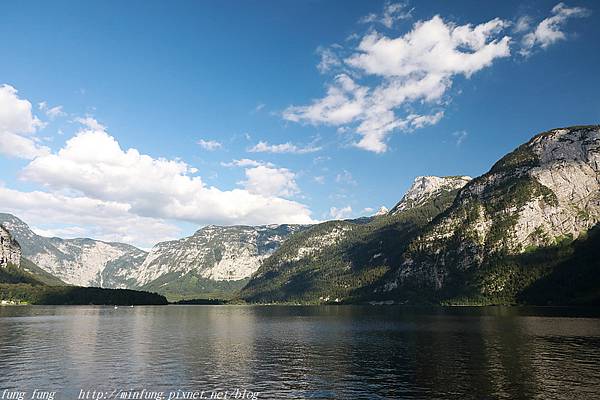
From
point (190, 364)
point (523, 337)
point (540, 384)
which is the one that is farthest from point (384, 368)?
point (523, 337)

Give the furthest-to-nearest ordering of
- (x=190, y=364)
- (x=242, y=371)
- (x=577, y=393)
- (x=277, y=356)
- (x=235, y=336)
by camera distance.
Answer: (x=235, y=336) → (x=277, y=356) → (x=190, y=364) → (x=242, y=371) → (x=577, y=393)

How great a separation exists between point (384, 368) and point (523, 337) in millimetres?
61113

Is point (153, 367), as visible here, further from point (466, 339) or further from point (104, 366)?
point (466, 339)

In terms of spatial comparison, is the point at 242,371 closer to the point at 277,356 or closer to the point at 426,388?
the point at 277,356

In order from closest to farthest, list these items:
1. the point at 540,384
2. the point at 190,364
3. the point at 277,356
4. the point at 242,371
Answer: the point at 540,384 < the point at 242,371 < the point at 190,364 < the point at 277,356

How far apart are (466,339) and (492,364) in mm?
39380

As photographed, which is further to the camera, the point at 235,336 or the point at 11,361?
the point at 235,336

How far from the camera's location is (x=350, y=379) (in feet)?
221

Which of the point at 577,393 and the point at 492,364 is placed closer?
the point at 577,393

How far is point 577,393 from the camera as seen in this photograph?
5759cm

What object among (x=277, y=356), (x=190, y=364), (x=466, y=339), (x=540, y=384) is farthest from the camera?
(x=466, y=339)

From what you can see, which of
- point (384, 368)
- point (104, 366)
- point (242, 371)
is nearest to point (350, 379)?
point (384, 368)

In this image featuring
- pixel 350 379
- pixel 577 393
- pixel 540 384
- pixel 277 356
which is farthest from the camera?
pixel 277 356

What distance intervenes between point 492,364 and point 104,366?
66740mm
